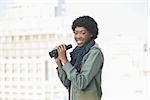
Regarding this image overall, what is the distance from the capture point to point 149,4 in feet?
12.4

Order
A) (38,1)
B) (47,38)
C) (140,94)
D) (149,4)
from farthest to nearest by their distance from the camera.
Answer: (47,38) < (140,94) < (38,1) < (149,4)

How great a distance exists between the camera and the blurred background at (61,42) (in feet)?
14.1

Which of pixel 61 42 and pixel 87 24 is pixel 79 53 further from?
pixel 61 42

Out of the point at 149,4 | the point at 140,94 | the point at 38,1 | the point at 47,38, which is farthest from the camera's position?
the point at 47,38

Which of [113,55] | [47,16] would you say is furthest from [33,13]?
[113,55]

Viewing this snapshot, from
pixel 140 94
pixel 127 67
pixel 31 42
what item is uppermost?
pixel 31 42

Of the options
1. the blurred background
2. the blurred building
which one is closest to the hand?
the blurred background

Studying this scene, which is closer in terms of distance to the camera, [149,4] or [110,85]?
[149,4]

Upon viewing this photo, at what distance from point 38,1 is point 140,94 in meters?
1.85

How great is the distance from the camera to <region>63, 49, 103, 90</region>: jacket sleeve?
72 centimetres

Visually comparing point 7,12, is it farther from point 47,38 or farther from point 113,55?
point 113,55

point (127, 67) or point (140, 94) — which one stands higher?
point (127, 67)

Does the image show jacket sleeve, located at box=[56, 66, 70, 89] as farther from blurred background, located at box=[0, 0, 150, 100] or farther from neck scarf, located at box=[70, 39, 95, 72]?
blurred background, located at box=[0, 0, 150, 100]

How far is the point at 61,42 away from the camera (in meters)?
4.90
